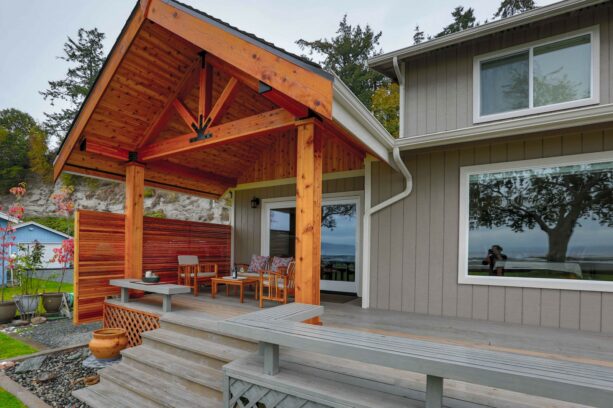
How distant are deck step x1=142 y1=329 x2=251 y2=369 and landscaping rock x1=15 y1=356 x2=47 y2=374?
1.58 meters

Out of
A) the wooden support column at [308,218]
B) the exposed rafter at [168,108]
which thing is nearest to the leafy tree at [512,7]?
the exposed rafter at [168,108]

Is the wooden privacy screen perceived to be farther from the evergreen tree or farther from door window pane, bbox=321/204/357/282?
the evergreen tree

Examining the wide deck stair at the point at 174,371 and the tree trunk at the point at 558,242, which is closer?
the wide deck stair at the point at 174,371

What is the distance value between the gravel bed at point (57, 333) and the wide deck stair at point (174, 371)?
2.12 meters

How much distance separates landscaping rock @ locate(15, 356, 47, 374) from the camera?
4004mm

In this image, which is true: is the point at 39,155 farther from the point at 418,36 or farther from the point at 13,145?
the point at 418,36

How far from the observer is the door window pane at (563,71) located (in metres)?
4.24

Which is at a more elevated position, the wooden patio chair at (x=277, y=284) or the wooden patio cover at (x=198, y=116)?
the wooden patio cover at (x=198, y=116)

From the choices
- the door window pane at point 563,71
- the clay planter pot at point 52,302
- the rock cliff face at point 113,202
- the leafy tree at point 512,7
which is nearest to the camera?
the door window pane at point 563,71

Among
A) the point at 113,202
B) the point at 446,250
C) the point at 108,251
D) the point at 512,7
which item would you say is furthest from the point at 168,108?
the point at 113,202

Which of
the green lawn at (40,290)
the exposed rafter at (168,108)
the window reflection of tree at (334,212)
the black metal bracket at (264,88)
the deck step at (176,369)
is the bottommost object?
the green lawn at (40,290)

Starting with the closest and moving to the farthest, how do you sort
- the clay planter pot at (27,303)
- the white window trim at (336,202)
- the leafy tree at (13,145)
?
the white window trim at (336,202) → the clay planter pot at (27,303) → the leafy tree at (13,145)

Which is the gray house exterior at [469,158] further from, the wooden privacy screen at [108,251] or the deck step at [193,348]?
the wooden privacy screen at [108,251]

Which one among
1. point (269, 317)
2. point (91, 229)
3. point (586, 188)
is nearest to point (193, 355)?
point (269, 317)
